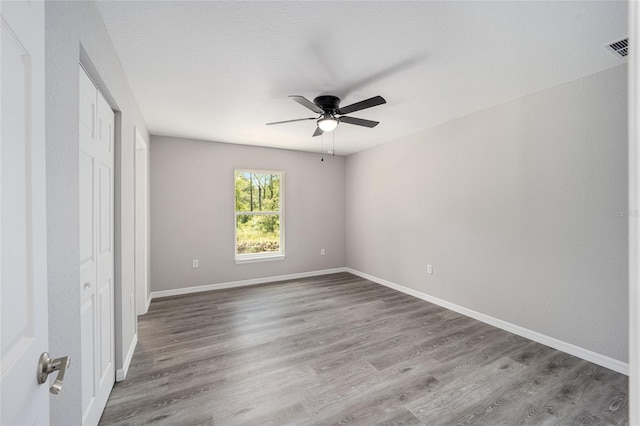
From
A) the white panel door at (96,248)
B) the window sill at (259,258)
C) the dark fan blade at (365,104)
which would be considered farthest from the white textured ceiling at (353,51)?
the window sill at (259,258)

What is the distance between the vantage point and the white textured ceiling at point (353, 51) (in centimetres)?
162

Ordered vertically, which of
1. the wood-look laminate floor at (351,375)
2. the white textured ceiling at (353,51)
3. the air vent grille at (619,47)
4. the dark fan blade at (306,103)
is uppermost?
the white textured ceiling at (353,51)

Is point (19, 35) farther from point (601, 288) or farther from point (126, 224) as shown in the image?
point (601, 288)

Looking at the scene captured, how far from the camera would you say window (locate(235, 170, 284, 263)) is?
15.9 feet

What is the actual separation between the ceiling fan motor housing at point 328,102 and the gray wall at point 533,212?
1785 millimetres

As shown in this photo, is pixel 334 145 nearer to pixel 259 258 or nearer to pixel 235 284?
pixel 259 258

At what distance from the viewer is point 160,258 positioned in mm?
4164

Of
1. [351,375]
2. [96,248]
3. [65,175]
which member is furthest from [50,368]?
[351,375]

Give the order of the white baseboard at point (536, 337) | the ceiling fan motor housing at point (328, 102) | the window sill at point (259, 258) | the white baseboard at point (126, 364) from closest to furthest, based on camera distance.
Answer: the white baseboard at point (126, 364) < the white baseboard at point (536, 337) < the ceiling fan motor housing at point (328, 102) < the window sill at point (259, 258)

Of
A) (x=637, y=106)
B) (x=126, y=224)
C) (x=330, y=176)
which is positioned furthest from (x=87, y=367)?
(x=330, y=176)

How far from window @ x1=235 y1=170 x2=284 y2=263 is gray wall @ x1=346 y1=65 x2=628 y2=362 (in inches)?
90.6

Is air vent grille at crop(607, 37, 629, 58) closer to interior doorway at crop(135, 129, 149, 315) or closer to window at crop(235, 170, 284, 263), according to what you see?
window at crop(235, 170, 284, 263)

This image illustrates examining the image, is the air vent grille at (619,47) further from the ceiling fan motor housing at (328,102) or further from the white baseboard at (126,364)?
the white baseboard at (126,364)

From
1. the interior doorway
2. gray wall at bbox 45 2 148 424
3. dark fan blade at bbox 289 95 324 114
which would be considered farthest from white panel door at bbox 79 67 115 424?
the interior doorway
